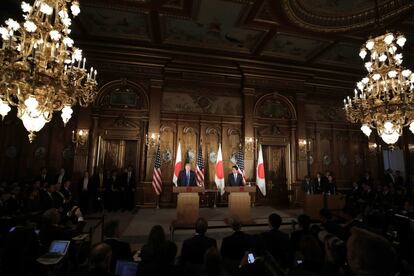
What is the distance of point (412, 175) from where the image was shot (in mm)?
11102

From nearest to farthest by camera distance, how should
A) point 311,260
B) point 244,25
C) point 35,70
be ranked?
point 311,260
point 35,70
point 244,25

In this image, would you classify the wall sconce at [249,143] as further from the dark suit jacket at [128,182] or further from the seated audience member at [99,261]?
the seated audience member at [99,261]

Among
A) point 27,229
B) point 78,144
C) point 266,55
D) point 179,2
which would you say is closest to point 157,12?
point 179,2

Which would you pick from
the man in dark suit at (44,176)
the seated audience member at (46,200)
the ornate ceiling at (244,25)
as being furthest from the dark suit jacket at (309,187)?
the man in dark suit at (44,176)

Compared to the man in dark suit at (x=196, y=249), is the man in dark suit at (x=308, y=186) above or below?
above

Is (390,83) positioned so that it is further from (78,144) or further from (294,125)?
(78,144)

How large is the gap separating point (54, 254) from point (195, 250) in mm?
1954

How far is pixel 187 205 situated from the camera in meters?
6.55

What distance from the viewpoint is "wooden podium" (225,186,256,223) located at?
6.91 meters

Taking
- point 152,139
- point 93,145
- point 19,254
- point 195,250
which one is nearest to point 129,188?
point 152,139

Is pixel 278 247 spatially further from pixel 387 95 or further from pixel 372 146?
pixel 372 146

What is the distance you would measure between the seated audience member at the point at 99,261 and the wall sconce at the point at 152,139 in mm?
7786

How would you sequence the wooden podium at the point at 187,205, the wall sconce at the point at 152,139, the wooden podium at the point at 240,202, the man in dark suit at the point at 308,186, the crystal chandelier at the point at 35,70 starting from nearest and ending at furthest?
the crystal chandelier at the point at 35,70 → the wooden podium at the point at 187,205 → the wooden podium at the point at 240,202 → the man in dark suit at the point at 308,186 → the wall sconce at the point at 152,139

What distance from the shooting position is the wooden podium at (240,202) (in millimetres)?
6914
